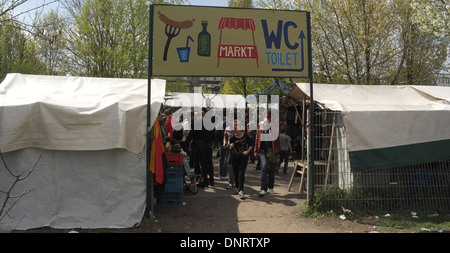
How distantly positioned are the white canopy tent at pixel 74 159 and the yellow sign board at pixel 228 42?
3.77 feet

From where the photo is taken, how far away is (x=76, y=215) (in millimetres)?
5258

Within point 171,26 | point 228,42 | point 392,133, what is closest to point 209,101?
point 228,42

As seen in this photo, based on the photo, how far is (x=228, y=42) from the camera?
235 inches

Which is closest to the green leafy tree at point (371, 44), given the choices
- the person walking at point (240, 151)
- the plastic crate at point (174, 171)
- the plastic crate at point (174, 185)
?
the person walking at point (240, 151)

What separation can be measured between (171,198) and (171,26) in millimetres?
3532

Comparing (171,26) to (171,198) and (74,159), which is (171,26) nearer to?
(74,159)

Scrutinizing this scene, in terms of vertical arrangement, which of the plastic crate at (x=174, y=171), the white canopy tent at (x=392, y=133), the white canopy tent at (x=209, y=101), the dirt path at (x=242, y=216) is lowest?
the dirt path at (x=242, y=216)

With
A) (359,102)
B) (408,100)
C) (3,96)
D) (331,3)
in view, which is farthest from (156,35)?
(331,3)

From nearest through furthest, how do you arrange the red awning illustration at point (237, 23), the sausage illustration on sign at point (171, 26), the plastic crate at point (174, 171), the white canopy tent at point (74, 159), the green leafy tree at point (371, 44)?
the white canopy tent at point (74, 159), the sausage illustration on sign at point (171, 26), the red awning illustration at point (237, 23), the plastic crate at point (174, 171), the green leafy tree at point (371, 44)

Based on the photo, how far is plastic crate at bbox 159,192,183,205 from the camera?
6336mm

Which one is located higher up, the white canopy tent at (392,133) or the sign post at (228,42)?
the sign post at (228,42)

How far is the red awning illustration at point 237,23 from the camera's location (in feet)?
19.6

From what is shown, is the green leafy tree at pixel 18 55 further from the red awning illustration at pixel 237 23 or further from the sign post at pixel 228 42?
the red awning illustration at pixel 237 23

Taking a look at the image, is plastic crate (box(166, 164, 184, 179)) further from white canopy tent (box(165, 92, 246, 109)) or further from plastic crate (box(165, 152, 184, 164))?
white canopy tent (box(165, 92, 246, 109))
